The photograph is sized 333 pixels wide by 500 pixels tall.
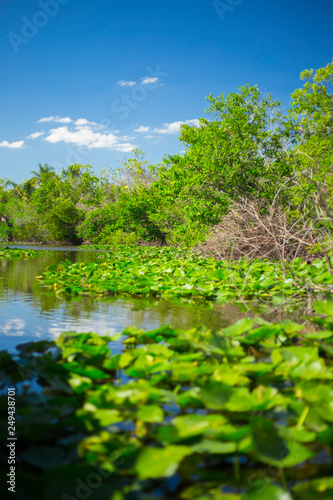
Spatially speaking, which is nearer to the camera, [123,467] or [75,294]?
[123,467]

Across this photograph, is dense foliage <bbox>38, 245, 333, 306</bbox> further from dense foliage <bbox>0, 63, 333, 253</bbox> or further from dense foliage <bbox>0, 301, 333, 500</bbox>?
dense foliage <bbox>0, 301, 333, 500</bbox>

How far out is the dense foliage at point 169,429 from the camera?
2.97 feet

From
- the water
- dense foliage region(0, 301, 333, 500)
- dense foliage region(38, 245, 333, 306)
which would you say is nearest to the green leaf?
dense foliage region(0, 301, 333, 500)

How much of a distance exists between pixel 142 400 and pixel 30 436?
15.0 inches

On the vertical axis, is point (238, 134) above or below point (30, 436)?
above

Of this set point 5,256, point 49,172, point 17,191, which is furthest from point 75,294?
point 17,191

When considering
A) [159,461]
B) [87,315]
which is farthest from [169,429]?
[87,315]

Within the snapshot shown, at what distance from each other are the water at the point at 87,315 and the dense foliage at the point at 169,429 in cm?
68

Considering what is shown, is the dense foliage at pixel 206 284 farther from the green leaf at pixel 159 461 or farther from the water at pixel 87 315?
the green leaf at pixel 159 461

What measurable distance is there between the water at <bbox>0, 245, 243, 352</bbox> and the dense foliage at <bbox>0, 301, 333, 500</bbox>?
0.68 metres

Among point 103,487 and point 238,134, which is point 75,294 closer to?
point 103,487

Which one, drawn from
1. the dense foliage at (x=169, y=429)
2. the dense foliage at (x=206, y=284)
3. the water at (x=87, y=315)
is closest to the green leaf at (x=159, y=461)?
the dense foliage at (x=169, y=429)

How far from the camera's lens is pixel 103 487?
0.88 metres

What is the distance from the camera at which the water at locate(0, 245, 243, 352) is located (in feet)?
8.71
